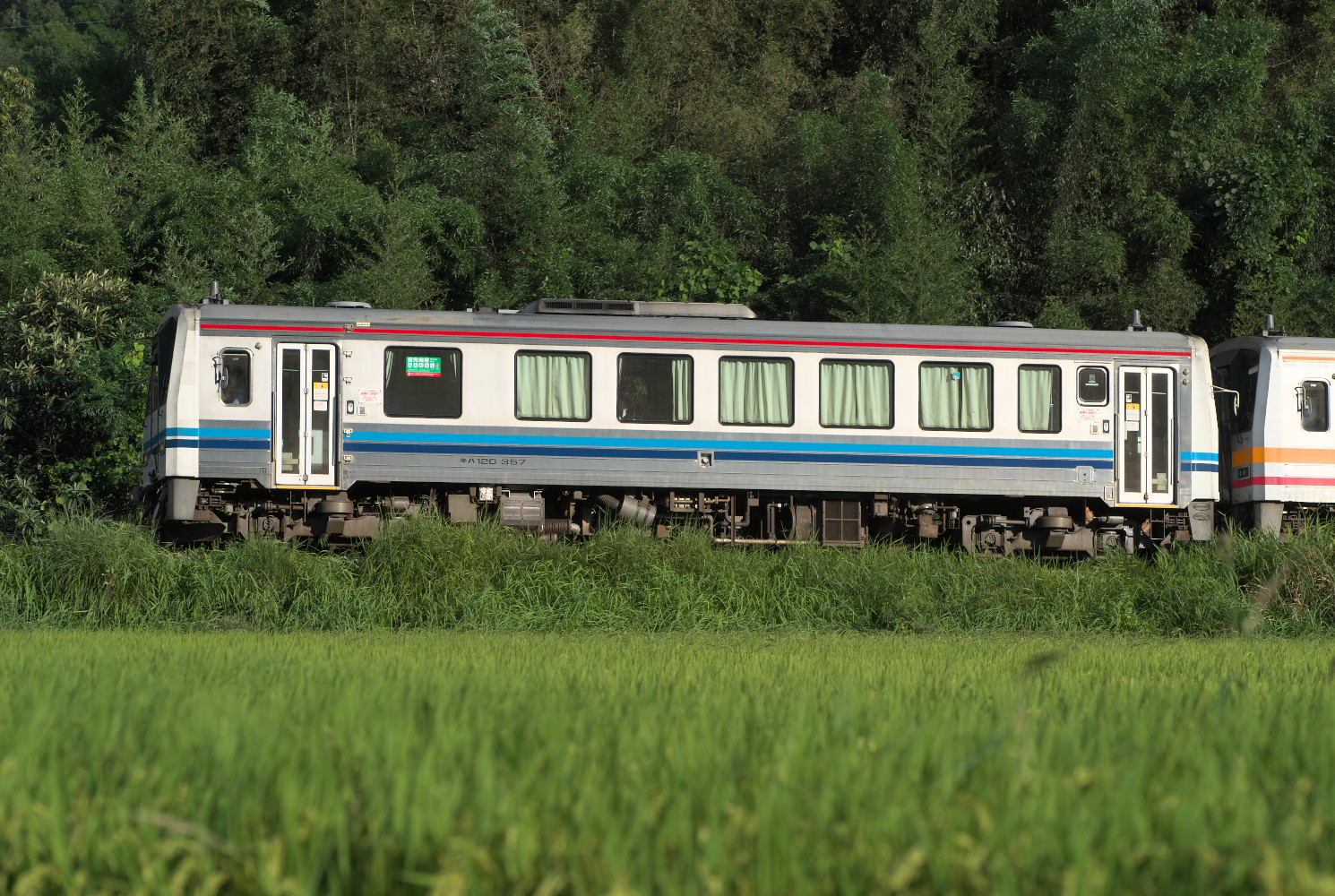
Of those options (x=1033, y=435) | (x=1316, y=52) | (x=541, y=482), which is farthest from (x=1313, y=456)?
(x=1316, y=52)

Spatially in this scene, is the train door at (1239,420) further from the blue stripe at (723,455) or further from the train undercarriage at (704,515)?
the blue stripe at (723,455)

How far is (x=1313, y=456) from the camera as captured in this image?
18453 mm

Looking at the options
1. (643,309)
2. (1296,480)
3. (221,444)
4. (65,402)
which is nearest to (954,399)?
(643,309)

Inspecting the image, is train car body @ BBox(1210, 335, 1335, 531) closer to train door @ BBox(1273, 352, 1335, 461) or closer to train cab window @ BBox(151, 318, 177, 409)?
train door @ BBox(1273, 352, 1335, 461)

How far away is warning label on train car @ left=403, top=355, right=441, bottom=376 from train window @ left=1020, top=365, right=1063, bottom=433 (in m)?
7.60

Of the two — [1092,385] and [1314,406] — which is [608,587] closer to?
[1092,385]

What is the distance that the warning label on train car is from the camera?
658 inches

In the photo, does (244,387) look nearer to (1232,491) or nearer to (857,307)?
(857,307)

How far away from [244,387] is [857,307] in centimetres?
1186

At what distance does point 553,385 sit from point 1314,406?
10.6 m

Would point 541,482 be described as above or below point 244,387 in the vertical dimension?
below

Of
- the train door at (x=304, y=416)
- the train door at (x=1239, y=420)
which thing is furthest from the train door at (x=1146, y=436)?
the train door at (x=304, y=416)

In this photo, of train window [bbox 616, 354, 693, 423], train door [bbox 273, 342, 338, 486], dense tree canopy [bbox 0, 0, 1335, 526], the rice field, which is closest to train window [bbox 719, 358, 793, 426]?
train window [bbox 616, 354, 693, 423]

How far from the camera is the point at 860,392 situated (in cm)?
1723
